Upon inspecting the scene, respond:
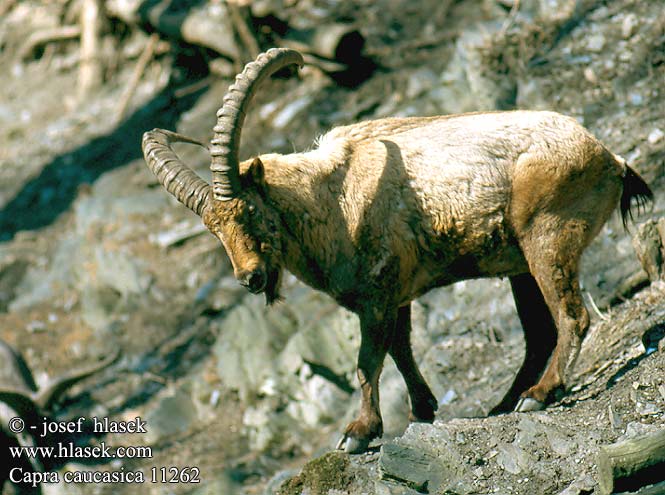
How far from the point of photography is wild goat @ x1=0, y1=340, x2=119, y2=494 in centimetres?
1128

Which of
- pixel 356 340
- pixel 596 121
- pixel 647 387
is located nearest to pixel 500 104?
pixel 596 121

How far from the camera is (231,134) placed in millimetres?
6094

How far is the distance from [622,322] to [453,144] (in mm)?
2051

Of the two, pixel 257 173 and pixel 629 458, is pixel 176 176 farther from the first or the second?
pixel 629 458

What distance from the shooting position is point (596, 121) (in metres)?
9.59

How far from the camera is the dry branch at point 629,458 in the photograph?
503cm

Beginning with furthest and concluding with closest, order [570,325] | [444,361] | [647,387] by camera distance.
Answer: [444,361], [570,325], [647,387]

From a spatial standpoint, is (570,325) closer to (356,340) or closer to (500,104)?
(356,340)

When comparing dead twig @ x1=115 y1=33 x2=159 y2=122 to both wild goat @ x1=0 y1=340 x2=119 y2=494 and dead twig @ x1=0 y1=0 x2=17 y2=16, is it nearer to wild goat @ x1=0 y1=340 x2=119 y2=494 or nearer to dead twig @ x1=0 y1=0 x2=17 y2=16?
dead twig @ x1=0 y1=0 x2=17 y2=16

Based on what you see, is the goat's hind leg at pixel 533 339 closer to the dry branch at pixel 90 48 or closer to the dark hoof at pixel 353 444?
the dark hoof at pixel 353 444

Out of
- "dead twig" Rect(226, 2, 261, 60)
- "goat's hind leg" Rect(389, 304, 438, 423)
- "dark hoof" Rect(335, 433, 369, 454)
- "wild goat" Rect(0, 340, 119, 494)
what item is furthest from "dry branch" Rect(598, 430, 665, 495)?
"dead twig" Rect(226, 2, 261, 60)

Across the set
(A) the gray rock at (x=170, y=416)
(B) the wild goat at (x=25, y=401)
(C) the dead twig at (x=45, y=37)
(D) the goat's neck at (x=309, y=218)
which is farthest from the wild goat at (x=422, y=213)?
(C) the dead twig at (x=45, y=37)

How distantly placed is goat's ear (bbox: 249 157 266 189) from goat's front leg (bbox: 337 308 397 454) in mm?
1109

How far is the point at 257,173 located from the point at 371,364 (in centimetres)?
149
